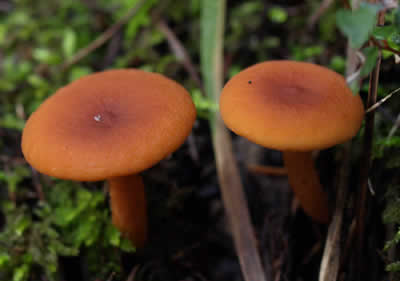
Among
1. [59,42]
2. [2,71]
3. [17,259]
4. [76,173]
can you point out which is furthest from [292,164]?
[2,71]

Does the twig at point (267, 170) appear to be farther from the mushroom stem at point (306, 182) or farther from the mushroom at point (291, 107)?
the mushroom at point (291, 107)

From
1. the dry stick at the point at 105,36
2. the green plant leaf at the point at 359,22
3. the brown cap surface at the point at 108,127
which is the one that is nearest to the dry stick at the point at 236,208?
the brown cap surface at the point at 108,127

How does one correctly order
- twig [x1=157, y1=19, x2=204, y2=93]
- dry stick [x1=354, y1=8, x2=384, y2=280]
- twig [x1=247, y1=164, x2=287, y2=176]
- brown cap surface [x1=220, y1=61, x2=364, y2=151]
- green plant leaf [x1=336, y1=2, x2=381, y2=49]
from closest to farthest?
1. green plant leaf [x1=336, y1=2, x2=381, y2=49]
2. brown cap surface [x1=220, y1=61, x2=364, y2=151]
3. dry stick [x1=354, y1=8, x2=384, y2=280]
4. twig [x1=247, y1=164, x2=287, y2=176]
5. twig [x1=157, y1=19, x2=204, y2=93]

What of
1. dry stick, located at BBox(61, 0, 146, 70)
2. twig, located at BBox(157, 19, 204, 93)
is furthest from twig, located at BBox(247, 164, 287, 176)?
dry stick, located at BBox(61, 0, 146, 70)

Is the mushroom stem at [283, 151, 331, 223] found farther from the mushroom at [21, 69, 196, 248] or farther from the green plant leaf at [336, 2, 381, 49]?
the green plant leaf at [336, 2, 381, 49]

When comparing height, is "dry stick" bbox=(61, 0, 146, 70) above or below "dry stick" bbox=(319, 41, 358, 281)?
above

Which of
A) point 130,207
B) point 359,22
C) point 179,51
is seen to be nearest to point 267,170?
point 130,207

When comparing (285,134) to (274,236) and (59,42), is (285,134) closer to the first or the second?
(274,236)

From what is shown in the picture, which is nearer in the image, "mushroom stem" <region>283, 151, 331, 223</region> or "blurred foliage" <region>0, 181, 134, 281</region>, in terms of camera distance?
"mushroom stem" <region>283, 151, 331, 223</region>
